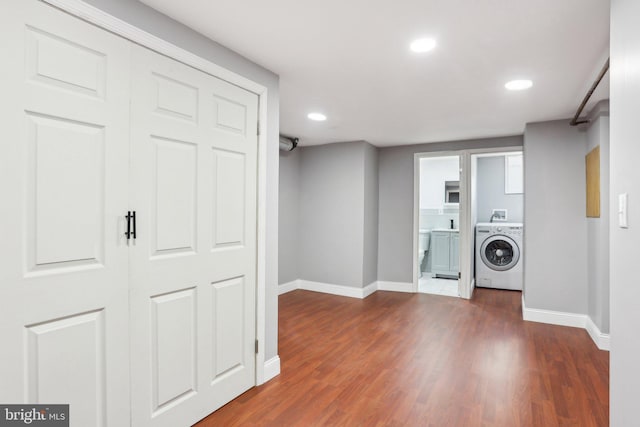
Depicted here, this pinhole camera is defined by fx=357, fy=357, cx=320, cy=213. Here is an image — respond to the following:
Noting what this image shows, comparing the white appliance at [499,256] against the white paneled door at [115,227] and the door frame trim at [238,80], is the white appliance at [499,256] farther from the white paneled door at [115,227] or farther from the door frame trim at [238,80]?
the white paneled door at [115,227]

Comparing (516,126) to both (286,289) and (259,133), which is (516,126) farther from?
(286,289)

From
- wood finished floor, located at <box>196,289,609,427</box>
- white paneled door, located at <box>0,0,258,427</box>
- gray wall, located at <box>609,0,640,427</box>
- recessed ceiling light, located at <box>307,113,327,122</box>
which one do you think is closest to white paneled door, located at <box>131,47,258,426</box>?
white paneled door, located at <box>0,0,258,427</box>

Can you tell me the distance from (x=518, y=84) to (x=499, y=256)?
3768 mm

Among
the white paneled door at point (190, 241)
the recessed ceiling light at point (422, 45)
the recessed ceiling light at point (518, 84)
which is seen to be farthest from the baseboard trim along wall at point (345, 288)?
the recessed ceiling light at point (422, 45)

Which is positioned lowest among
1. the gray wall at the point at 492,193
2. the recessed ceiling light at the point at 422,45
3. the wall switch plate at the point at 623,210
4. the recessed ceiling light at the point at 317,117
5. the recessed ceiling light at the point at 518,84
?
the wall switch plate at the point at 623,210

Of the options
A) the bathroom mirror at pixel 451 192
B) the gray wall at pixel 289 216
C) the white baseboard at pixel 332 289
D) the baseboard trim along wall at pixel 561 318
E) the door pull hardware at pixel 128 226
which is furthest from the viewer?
the bathroom mirror at pixel 451 192

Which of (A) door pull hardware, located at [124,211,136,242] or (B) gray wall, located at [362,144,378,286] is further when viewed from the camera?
(B) gray wall, located at [362,144,378,286]

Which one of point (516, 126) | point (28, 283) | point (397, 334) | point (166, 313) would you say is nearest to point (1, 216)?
point (28, 283)

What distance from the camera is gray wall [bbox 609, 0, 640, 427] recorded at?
1162mm

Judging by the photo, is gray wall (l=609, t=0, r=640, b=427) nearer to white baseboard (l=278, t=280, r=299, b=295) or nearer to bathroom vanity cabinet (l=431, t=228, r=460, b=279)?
white baseboard (l=278, t=280, r=299, b=295)

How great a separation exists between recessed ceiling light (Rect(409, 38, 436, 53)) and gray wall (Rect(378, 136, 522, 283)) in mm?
3276

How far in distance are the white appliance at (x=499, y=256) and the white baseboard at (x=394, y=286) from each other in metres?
1.36

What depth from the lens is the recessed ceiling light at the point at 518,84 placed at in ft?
9.41

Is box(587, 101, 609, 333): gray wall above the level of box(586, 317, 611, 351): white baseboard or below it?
above
